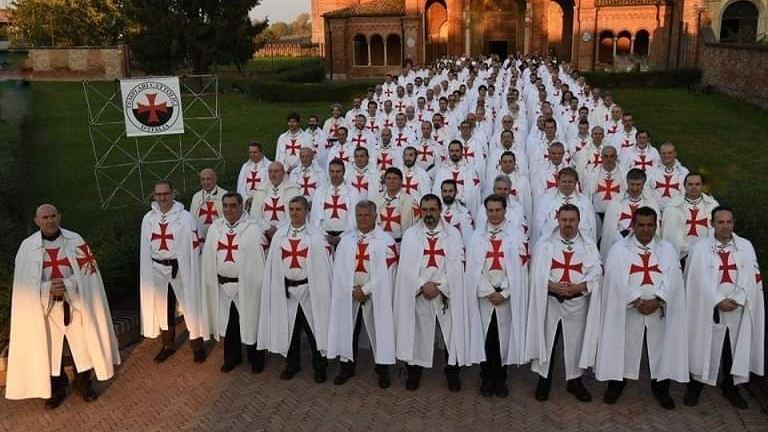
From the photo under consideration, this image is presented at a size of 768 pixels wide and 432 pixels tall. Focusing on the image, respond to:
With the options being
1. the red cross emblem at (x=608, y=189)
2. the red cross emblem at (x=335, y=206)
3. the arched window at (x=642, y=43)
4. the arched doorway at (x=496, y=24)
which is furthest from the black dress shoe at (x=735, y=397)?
the arched doorway at (x=496, y=24)

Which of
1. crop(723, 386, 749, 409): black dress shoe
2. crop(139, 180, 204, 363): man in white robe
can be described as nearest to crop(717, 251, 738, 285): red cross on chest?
crop(723, 386, 749, 409): black dress shoe

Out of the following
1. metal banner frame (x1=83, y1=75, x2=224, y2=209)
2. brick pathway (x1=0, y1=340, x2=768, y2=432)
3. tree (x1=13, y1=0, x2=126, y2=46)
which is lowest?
brick pathway (x1=0, y1=340, x2=768, y2=432)

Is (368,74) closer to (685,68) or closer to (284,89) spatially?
(284,89)

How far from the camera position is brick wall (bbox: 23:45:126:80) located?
4422 centimetres

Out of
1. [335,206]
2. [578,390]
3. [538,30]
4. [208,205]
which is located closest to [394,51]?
[538,30]

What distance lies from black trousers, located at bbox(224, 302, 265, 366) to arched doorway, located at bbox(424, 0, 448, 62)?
37114 mm

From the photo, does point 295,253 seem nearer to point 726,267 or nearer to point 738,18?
point 726,267

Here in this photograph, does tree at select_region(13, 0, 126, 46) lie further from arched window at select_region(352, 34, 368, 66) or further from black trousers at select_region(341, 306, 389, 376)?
black trousers at select_region(341, 306, 389, 376)

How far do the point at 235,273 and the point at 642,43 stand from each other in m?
38.4

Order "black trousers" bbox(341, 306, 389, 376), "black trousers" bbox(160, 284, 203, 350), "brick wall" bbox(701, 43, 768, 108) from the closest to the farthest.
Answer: "black trousers" bbox(341, 306, 389, 376) < "black trousers" bbox(160, 284, 203, 350) < "brick wall" bbox(701, 43, 768, 108)

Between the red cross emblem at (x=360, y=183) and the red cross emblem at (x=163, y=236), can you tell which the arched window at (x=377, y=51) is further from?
the red cross emblem at (x=163, y=236)

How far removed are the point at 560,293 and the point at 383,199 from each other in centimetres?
302

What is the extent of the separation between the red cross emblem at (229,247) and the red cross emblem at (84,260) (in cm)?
Answer: 120

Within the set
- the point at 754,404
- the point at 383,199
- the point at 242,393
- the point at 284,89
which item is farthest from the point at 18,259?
the point at 284,89
